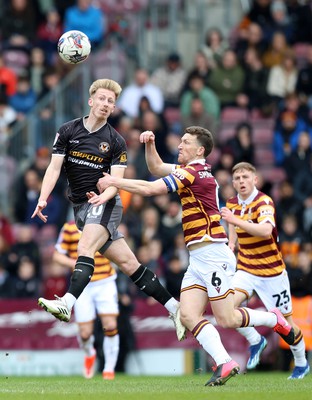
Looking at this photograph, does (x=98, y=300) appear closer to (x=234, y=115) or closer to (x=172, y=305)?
(x=172, y=305)

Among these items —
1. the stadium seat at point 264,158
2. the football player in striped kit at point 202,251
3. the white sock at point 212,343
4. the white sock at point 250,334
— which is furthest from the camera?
the stadium seat at point 264,158

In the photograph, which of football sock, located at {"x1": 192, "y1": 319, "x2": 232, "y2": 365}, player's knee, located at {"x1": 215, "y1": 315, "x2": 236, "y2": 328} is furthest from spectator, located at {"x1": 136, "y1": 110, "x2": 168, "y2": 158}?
football sock, located at {"x1": 192, "y1": 319, "x2": 232, "y2": 365}

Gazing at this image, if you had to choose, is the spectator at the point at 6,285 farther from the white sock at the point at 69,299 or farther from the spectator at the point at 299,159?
the white sock at the point at 69,299

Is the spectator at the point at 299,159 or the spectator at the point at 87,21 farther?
the spectator at the point at 87,21

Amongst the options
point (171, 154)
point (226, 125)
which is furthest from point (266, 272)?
point (226, 125)

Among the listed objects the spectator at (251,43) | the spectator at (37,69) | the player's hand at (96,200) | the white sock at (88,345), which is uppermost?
the spectator at (251,43)

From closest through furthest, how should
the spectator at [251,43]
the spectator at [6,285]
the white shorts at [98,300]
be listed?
the white shorts at [98,300] → the spectator at [6,285] → the spectator at [251,43]

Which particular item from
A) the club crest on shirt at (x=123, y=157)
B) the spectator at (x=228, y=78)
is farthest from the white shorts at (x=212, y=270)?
the spectator at (x=228, y=78)

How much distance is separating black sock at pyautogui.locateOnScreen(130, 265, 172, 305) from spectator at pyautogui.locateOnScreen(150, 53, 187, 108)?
10.4m

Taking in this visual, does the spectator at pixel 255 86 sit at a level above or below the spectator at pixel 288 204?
above

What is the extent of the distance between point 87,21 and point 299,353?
37.3ft

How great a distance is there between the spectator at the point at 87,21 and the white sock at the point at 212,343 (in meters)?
12.3

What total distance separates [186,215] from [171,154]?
895 cm

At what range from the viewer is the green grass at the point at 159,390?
37.4 feet
